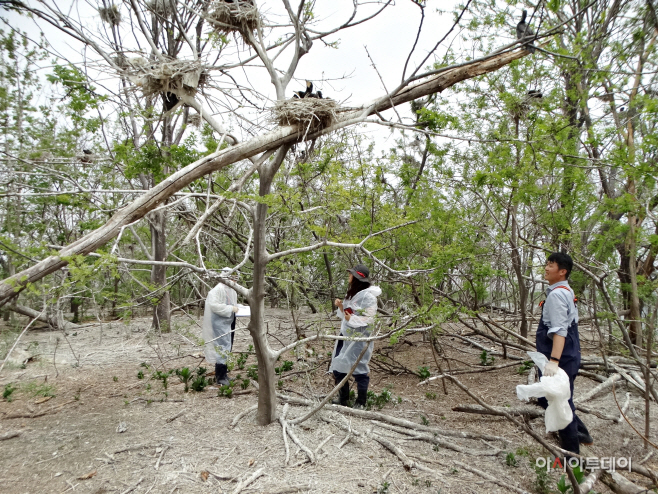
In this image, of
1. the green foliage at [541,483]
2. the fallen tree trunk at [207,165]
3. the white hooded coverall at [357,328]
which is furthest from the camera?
the white hooded coverall at [357,328]

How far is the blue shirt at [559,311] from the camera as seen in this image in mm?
3117

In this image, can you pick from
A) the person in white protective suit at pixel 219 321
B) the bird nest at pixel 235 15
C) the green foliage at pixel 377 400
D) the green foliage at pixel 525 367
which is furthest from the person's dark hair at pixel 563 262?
the person in white protective suit at pixel 219 321

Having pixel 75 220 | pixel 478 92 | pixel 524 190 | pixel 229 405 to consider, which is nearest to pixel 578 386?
pixel 524 190

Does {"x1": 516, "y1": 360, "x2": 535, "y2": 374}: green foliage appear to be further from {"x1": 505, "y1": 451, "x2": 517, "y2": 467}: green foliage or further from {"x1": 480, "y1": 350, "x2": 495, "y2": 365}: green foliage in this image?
{"x1": 505, "y1": 451, "x2": 517, "y2": 467}: green foliage

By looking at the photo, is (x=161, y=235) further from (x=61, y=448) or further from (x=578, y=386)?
(x=578, y=386)

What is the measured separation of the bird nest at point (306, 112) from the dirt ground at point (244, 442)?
6.33 ft

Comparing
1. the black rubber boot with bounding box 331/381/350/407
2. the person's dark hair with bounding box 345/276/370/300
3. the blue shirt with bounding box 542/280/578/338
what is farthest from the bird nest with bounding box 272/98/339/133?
the black rubber boot with bounding box 331/381/350/407

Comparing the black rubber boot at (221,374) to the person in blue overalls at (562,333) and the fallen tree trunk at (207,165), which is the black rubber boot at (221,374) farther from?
the person in blue overalls at (562,333)

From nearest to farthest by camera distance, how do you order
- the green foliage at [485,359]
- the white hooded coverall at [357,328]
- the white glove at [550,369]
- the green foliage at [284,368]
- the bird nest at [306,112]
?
the white glove at [550,369] → the bird nest at [306,112] → the white hooded coverall at [357,328] → the green foliage at [284,368] → the green foliage at [485,359]

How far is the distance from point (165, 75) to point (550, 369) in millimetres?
3755

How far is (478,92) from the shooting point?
6.99 meters

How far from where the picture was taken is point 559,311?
3.15m

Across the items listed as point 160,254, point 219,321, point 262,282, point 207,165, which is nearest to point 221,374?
point 219,321

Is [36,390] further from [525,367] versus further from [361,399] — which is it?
[525,367]
